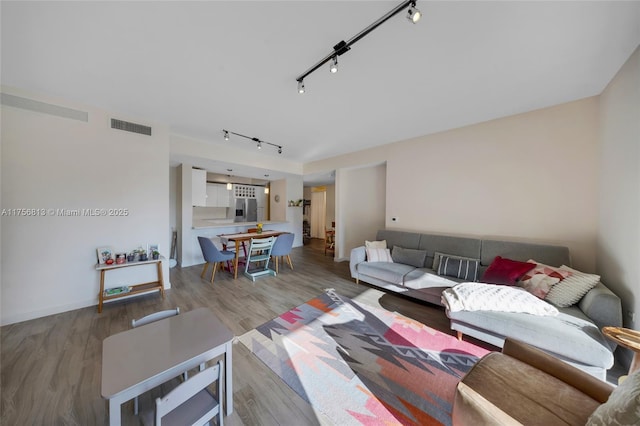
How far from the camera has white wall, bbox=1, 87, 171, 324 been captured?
2.33m

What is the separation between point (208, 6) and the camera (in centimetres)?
136

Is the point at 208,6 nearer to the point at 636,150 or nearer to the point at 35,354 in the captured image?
the point at 35,354

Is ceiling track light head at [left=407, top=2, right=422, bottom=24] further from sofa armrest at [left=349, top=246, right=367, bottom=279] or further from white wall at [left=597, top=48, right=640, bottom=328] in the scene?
sofa armrest at [left=349, top=246, right=367, bottom=279]

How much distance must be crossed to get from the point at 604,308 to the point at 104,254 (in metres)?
5.45

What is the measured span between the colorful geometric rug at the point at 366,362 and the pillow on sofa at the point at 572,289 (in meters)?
0.90

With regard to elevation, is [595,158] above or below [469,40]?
below

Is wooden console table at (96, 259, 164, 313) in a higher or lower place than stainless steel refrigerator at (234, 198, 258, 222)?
lower

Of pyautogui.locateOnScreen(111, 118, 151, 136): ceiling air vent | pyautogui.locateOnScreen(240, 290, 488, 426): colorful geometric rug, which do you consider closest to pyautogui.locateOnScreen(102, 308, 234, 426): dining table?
pyautogui.locateOnScreen(240, 290, 488, 426): colorful geometric rug

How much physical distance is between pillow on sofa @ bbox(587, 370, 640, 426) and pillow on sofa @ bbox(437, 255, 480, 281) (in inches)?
81.3

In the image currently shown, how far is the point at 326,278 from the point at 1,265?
162 inches

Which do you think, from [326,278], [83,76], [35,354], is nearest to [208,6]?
[83,76]

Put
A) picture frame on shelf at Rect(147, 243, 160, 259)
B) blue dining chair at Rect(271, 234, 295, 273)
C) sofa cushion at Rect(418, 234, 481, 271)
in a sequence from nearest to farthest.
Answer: sofa cushion at Rect(418, 234, 481, 271)
picture frame on shelf at Rect(147, 243, 160, 259)
blue dining chair at Rect(271, 234, 295, 273)

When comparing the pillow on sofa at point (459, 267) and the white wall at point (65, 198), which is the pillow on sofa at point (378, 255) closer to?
the pillow on sofa at point (459, 267)

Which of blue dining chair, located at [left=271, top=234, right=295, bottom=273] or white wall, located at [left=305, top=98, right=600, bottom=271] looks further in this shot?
blue dining chair, located at [left=271, top=234, right=295, bottom=273]
